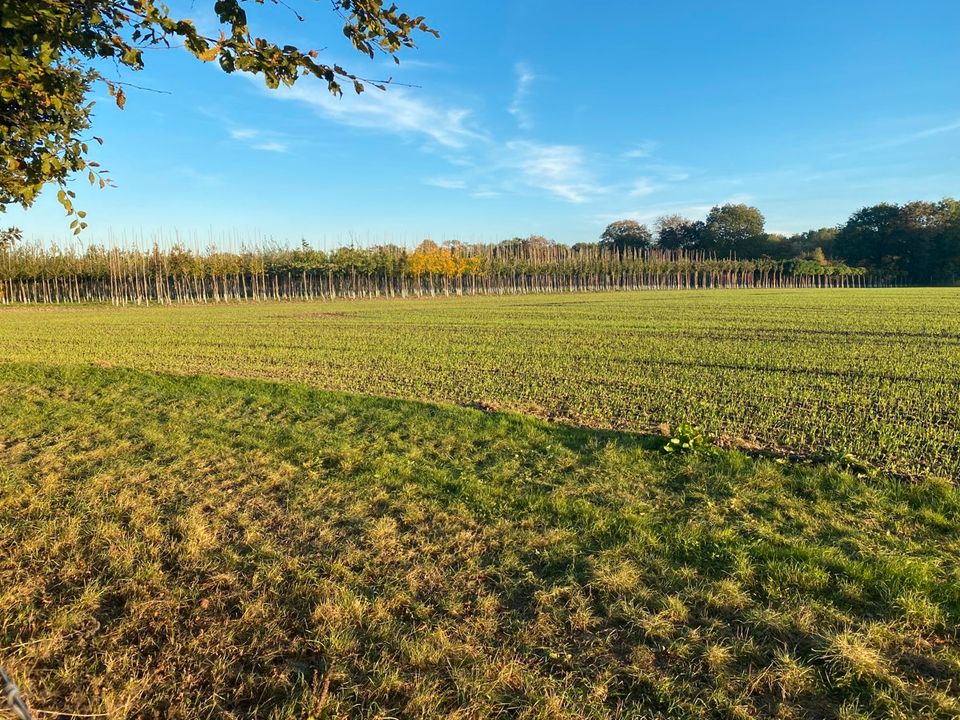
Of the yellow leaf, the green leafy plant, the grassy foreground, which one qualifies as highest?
the yellow leaf

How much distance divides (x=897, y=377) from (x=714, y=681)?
11289 millimetres

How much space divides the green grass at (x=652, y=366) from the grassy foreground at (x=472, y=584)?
2.02m

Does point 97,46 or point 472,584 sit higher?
point 97,46

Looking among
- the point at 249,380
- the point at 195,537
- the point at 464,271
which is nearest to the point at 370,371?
the point at 249,380

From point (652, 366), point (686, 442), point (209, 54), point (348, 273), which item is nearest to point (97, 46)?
point (209, 54)

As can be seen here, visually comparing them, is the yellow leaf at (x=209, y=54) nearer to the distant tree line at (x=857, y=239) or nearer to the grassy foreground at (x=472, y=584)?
the grassy foreground at (x=472, y=584)

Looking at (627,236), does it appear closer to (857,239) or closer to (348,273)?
(857,239)

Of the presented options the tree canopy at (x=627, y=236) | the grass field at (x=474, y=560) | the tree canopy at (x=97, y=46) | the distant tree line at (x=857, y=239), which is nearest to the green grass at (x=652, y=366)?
the grass field at (x=474, y=560)

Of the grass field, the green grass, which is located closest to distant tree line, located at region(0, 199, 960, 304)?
the green grass

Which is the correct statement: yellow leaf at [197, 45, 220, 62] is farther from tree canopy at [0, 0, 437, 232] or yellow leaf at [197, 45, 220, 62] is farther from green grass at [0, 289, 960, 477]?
green grass at [0, 289, 960, 477]

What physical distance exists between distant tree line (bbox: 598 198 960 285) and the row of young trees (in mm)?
11449

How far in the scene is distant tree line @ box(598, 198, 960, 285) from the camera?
319ft

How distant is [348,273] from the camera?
241 feet

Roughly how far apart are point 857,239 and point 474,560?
129 metres
